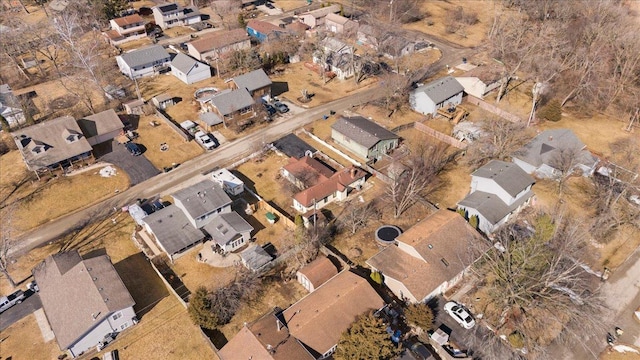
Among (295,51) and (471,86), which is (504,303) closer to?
(471,86)

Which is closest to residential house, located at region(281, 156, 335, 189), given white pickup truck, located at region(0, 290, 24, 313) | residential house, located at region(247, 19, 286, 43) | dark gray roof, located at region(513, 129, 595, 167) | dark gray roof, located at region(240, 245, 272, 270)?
dark gray roof, located at region(240, 245, 272, 270)

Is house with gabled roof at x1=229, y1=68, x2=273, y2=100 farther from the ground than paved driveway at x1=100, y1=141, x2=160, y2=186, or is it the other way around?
house with gabled roof at x1=229, y1=68, x2=273, y2=100

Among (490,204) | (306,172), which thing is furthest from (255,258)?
(490,204)

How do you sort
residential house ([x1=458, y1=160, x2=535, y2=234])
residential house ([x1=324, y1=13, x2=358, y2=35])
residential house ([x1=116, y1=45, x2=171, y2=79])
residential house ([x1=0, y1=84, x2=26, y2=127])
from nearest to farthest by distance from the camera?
residential house ([x1=458, y1=160, x2=535, y2=234]), residential house ([x1=0, y1=84, x2=26, y2=127]), residential house ([x1=116, y1=45, x2=171, y2=79]), residential house ([x1=324, y1=13, x2=358, y2=35])

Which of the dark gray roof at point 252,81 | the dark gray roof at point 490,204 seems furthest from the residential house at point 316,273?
the dark gray roof at point 252,81

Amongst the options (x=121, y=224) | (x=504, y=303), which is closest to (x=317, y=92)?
(x=121, y=224)

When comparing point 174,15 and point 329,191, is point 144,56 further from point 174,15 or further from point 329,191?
point 329,191

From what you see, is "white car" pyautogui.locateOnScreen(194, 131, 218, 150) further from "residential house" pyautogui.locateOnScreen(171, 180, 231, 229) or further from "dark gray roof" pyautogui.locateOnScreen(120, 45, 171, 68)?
"dark gray roof" pyautogui.locateOnScreen(120, 45, 171, 68)
